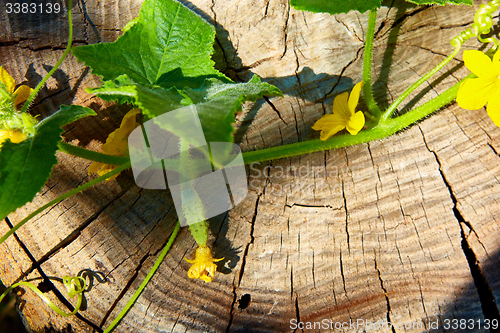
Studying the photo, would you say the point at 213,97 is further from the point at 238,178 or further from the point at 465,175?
the point at 465,175

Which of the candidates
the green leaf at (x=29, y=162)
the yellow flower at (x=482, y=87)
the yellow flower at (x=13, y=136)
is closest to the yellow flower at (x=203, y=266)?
the green leaf at (x=29, y=162)

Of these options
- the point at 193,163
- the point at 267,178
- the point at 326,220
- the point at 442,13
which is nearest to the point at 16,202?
the point at 193,163

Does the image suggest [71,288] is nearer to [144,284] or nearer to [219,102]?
[144,284]

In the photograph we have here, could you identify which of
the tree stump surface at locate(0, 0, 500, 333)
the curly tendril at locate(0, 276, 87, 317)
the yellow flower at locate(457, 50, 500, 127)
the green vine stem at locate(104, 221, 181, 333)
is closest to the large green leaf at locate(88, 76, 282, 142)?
the tree stump surface at locate(0, 0, 500, 333)

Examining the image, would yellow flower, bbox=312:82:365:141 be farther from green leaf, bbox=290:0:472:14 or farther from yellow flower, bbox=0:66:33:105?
yellow flower, bbox=0:66:33:105
